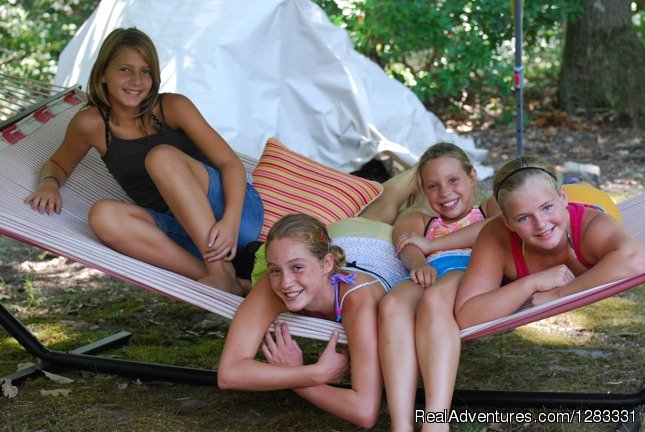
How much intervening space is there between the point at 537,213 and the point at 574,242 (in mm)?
143

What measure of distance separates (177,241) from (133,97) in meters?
0.44

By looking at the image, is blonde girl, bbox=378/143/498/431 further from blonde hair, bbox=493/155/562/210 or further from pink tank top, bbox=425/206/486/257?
blonde hair, bbox=493/155/562/210

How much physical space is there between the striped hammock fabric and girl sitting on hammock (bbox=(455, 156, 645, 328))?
2.7 inches

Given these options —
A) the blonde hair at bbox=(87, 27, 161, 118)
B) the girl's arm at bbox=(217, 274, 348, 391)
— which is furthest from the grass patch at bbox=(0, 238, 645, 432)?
the blonde hair at bbox=(87, 27, 161, 118)

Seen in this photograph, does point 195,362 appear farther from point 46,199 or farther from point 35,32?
point 35,32

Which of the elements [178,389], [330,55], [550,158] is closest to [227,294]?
[178,389]

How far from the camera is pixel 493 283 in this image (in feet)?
7.43

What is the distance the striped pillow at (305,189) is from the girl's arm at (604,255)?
1.12 m

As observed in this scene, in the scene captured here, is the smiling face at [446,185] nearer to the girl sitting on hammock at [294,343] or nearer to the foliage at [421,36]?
the girl sitting on hammock at [294,343]

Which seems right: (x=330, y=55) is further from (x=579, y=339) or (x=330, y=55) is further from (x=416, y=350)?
(x=416, y=350)

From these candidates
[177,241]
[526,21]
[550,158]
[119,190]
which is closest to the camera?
[177,241]

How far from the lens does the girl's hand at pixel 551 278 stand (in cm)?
217

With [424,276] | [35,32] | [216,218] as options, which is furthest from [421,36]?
[424,276]

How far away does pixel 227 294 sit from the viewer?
8.01 ft
